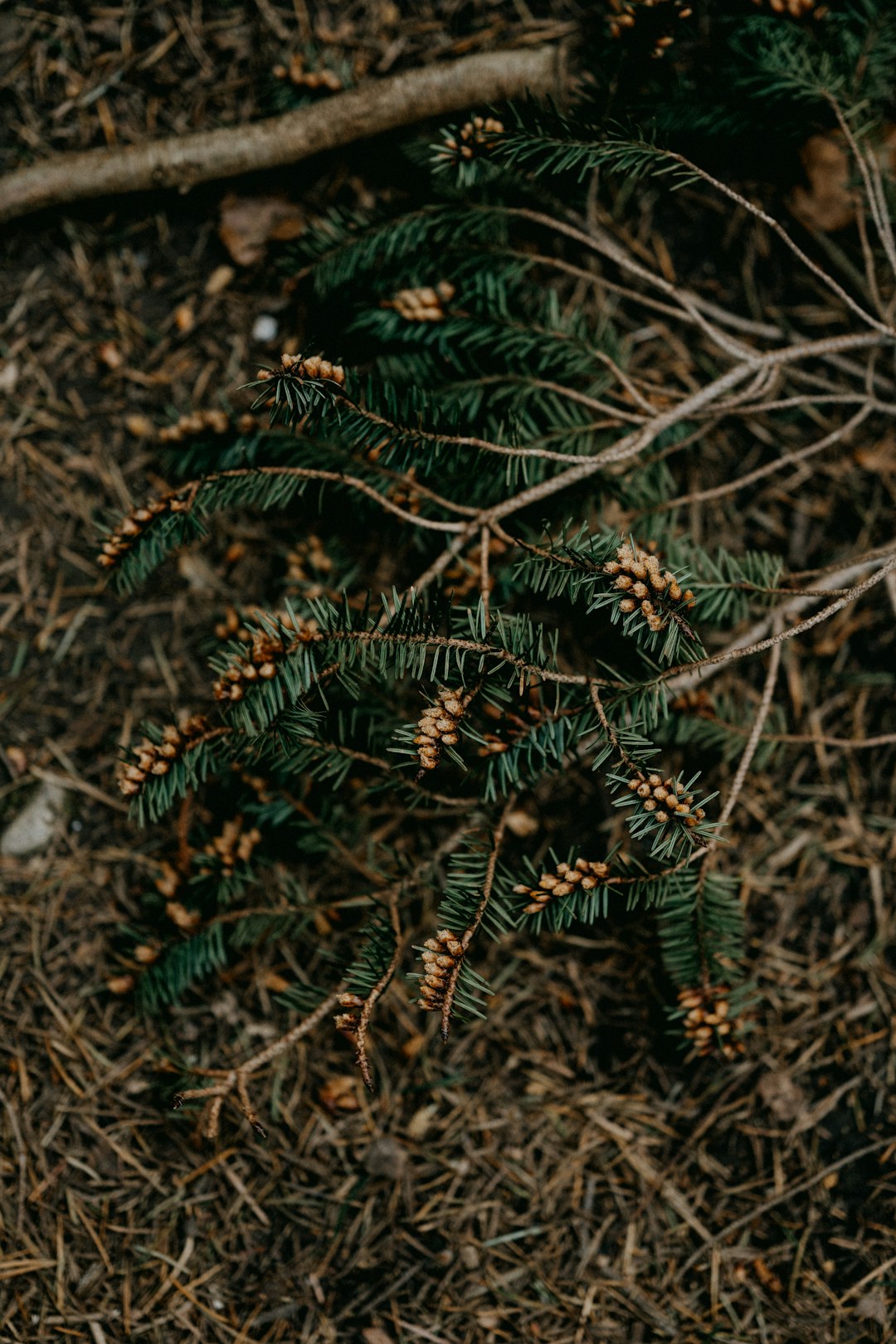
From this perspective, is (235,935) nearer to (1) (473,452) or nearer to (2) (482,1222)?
(2) (482,1222)

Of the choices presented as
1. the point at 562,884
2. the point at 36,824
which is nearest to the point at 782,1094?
the point at 562,884

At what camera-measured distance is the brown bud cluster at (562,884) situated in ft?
4.53

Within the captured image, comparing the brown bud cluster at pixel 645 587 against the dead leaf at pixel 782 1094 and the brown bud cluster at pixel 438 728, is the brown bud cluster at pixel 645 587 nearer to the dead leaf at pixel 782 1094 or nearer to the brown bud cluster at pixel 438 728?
the brown bud cluster at pixel 438 728

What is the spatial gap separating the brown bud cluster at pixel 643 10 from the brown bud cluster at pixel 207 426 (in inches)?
39.2

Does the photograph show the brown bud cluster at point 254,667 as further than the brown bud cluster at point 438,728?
Yes

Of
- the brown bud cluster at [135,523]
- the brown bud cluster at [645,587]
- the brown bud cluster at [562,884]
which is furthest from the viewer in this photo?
the brown bud cluster at [135,523]

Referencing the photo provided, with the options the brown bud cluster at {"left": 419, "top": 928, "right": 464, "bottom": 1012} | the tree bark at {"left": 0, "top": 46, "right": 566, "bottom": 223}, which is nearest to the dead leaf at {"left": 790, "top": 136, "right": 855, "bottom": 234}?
the tree bark at {"left": 0, "top": 46, "right": 566, "bottom": 223}

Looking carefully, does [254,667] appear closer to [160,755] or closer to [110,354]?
[160,755]

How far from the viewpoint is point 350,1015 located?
4.29 ft

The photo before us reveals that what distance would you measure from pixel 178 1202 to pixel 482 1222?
25.8 inches

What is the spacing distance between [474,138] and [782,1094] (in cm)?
205

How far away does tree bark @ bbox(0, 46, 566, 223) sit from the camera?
1.94 metres

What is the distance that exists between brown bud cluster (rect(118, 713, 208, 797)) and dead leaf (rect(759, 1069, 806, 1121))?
146cm

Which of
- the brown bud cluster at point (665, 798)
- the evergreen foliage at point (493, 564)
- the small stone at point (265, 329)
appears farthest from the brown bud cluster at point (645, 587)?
the small stone at point (265, 329)
